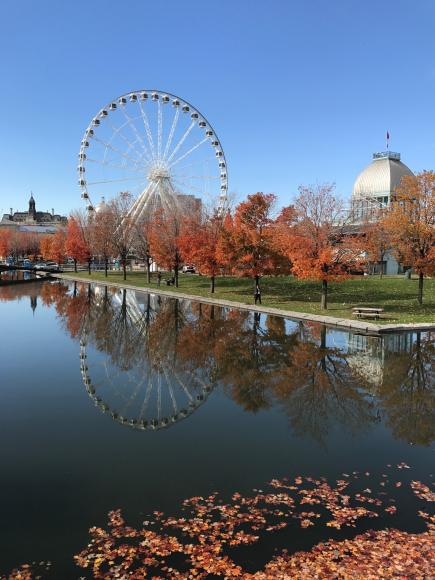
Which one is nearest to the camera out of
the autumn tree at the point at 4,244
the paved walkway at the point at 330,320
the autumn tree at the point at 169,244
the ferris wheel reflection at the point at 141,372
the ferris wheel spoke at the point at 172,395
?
the ferris wheel reflection at the point at 141,372

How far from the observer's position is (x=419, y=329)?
25.7 metres

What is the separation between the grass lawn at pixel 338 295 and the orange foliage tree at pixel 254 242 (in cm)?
276

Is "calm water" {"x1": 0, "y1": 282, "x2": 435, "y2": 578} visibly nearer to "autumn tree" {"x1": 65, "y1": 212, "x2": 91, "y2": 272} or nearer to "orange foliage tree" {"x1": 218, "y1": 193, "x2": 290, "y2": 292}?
"orange foliage tree" {"x1": 218, "y1": 193, "x2": 290, "y2": 292}

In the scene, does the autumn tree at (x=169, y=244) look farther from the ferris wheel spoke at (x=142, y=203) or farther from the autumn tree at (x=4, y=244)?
the autumn tree at (x=4, y=244)

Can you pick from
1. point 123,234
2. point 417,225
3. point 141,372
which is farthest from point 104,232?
point 141,372

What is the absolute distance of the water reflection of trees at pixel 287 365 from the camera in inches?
507

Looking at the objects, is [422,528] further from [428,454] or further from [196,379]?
[196,379]

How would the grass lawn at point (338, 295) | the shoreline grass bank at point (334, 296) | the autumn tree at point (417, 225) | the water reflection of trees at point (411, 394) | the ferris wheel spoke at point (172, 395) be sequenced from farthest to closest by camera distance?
1. the autumn tree at point (417, 225)
2. the grass lawn at point (338, 295)
3. the shoreline grass bank at point (334, 296)
4. the ferris wheel spoke at point (172, 395)
5. the water reflection of trees at point (411, 394)

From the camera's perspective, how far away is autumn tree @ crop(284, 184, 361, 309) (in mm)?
31312

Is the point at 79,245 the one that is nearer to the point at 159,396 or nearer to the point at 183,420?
the point at 159,396

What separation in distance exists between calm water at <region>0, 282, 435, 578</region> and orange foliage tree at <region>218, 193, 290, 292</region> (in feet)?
43.5

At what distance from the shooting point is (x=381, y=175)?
290 feet

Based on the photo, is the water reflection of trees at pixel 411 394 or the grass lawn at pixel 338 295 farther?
the grass lawn at pixel 338 295

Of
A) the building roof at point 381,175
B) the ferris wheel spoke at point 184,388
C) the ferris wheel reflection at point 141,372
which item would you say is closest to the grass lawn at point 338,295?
the ferris wheel reflection at point 141,372
